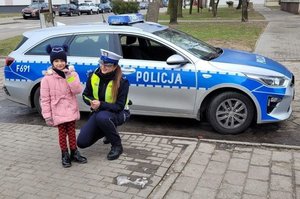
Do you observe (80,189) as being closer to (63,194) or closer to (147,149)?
(63,194)

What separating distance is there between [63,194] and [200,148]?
188 cm

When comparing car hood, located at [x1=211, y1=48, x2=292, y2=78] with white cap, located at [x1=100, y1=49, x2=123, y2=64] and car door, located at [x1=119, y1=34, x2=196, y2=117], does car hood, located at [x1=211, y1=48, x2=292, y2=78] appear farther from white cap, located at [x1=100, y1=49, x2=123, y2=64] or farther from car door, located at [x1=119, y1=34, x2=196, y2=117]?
white cap, located at [x1=100, y1=49, x2=123, y2=64]

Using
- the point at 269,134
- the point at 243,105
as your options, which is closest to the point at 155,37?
the point at 243,105

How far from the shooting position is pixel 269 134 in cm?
573

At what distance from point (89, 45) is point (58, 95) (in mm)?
2016

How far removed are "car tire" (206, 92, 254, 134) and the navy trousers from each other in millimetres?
1379

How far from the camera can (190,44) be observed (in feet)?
20.4

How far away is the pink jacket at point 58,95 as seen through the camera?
14.6 feet

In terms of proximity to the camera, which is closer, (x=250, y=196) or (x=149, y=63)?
(x=250, y=196)

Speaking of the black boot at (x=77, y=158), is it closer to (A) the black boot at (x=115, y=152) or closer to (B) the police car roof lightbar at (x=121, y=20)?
(A) the black boot at (x=115, y=152)

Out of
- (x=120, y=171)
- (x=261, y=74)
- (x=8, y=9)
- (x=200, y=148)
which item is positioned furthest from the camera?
(x=8, y=9)

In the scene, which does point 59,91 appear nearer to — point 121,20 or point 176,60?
point 176,60

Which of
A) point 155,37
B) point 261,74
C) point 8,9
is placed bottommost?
point 8,9

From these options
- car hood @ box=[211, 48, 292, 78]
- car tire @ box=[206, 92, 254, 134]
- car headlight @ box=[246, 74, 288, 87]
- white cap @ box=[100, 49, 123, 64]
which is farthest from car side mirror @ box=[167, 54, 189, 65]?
white cap @ box=[100, 49, 123, 64]
